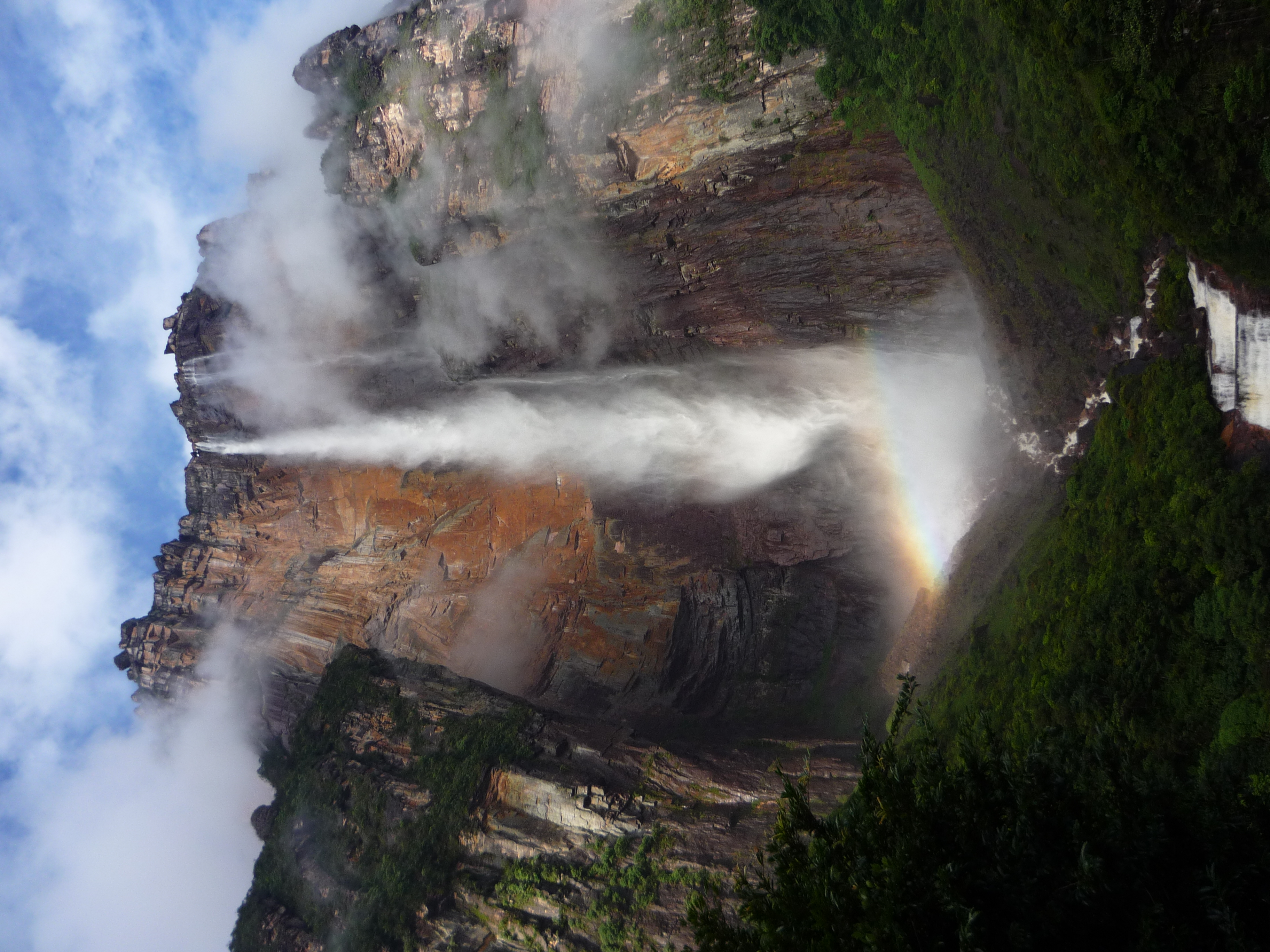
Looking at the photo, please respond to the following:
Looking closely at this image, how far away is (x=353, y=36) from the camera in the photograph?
39188 mm

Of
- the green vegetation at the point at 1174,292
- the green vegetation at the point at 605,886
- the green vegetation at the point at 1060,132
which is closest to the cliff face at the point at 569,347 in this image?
the green vegetation at the point at 1060,132

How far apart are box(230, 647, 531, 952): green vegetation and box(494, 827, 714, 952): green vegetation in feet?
10.0

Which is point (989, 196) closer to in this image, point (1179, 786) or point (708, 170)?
point (708, 170)

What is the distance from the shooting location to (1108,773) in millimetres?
12258

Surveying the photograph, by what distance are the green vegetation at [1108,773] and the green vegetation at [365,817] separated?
17.4 m

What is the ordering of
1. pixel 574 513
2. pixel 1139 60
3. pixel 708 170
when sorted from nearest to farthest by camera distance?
pixel 1139 60 < pixel 708 170 < pixel 574 513

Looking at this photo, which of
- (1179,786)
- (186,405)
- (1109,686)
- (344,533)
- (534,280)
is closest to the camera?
(1179,786)

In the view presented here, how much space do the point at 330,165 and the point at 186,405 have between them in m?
17.1

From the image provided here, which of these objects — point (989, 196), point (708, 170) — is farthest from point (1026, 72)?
point (708, 170)

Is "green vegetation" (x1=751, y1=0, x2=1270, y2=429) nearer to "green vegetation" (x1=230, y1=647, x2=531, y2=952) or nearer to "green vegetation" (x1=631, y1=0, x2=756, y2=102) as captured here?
"green vegetation" (x1=631, y1=0, x2=756, y2=102)

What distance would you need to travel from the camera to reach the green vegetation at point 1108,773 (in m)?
10.7

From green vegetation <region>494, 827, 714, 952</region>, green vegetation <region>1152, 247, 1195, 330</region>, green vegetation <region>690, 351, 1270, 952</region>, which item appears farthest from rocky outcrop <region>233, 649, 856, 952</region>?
green vegetation <region>1152, 247, 1195, 330</region>

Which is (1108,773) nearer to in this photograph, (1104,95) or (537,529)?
(1104,95)

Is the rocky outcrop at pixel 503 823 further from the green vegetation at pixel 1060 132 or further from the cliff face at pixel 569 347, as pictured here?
the green vegetation at pixel 1060 132
